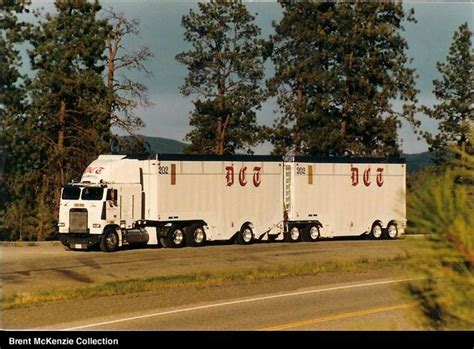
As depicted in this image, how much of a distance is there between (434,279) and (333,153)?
45779mm

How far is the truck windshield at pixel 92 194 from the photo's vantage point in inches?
1227

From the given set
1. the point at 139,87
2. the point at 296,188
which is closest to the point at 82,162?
the point at 139,87

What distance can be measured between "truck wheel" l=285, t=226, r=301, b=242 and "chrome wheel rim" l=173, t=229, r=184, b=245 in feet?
20.5

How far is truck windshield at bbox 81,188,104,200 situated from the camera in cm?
3116

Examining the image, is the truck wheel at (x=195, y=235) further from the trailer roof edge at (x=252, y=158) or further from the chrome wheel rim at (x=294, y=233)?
the chrome wheel rim at (x=294, y=233)

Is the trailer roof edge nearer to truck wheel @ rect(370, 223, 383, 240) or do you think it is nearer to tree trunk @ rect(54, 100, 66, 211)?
truck wheel @ rect(370, 223, 383, 240)

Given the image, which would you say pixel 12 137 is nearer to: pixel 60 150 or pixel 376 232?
pixel 60 150

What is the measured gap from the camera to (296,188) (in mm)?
38188

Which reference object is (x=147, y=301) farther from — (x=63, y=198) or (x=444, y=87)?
(x=444, y=87)

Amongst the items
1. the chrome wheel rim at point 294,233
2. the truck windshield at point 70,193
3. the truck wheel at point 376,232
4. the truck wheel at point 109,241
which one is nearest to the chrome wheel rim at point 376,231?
the truck wheel at point 376,232

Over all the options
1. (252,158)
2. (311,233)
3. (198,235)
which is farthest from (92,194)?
(311,233)

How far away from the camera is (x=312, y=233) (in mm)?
38844

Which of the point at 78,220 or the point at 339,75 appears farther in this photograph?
the point at 339,75

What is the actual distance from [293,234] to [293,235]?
45 millimetres
